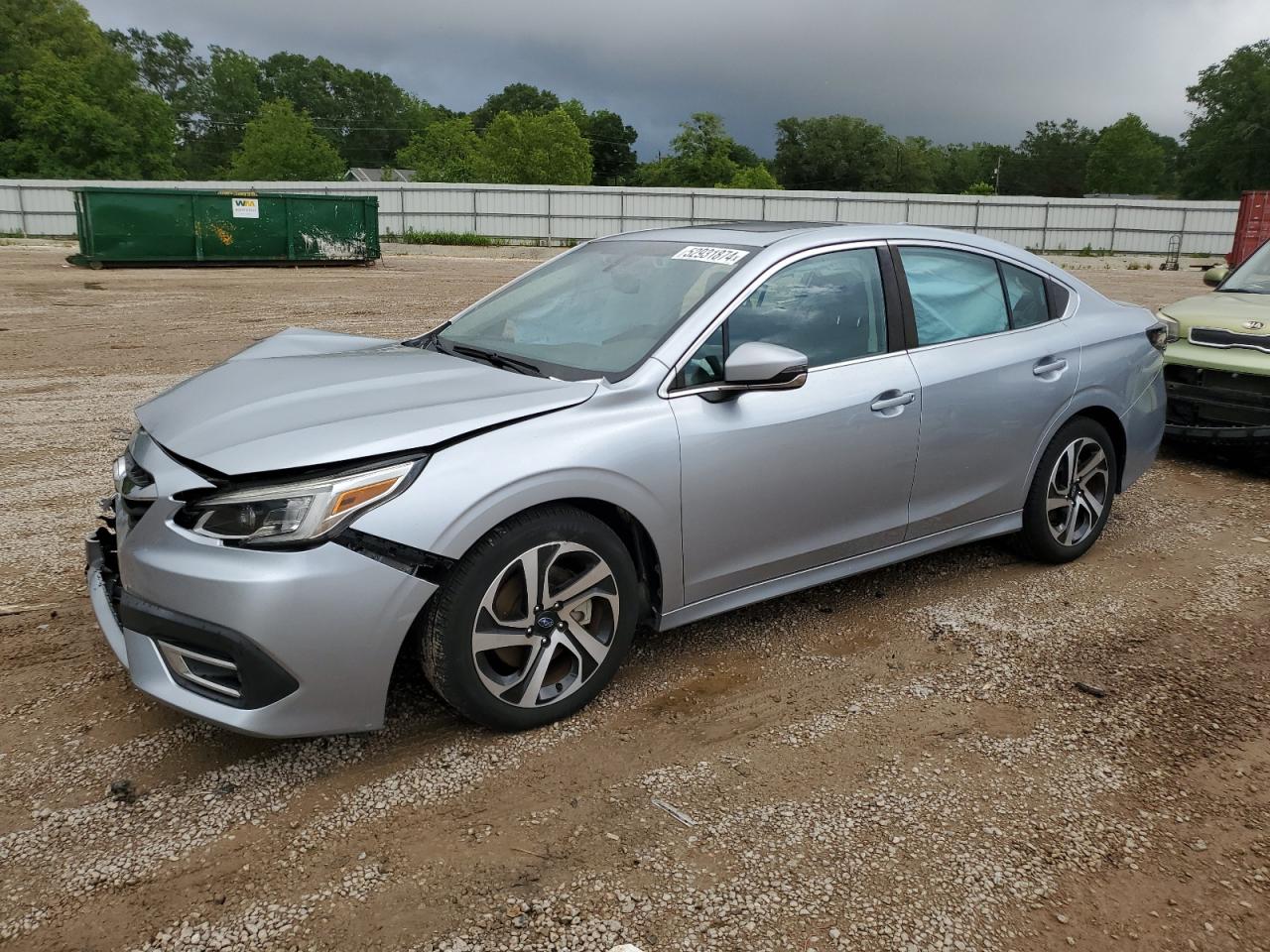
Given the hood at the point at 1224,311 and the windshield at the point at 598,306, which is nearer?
the windshield at the point at 598,306

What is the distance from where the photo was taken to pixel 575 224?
39.2 metres

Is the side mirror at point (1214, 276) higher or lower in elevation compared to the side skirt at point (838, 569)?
higher

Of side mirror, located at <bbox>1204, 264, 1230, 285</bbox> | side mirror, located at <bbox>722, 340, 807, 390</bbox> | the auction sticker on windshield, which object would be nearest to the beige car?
side mirror, located at <bbox>1204, 264, 1230, 285</bbox>

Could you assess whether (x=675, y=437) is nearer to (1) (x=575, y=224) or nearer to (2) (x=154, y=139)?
(1) (x=575, y=224)

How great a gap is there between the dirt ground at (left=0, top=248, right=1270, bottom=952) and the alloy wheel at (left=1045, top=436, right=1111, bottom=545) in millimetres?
263

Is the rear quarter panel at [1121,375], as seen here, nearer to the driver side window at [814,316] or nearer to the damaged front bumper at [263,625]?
the driver side window at [814,316]

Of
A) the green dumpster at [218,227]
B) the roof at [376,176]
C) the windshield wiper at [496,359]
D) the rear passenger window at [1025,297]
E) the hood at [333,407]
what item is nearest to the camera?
the hood at [333,407]

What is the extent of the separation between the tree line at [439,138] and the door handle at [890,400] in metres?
62.0

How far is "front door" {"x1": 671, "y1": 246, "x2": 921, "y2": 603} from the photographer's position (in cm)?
328

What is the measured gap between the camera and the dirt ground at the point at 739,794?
7.54ft

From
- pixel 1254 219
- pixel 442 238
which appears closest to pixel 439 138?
pixel 442 238

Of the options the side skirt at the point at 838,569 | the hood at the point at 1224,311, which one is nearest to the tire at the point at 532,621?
the side skirt at the point at 838,569

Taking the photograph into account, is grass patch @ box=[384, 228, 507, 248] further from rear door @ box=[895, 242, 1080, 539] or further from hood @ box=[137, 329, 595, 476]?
hood @ box=[137, 329, 595, 476]

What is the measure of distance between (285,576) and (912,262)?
285 centimetres
